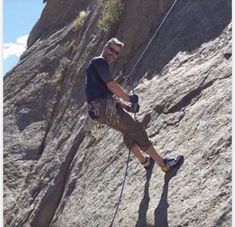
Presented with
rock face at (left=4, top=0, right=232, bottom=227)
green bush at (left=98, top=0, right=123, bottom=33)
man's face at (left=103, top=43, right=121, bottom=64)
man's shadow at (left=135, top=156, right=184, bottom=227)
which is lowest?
man's shadow at (left=135, top=156, right=184, bottom=227)

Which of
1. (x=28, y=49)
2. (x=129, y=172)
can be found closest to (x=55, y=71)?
(x=28, y=49)

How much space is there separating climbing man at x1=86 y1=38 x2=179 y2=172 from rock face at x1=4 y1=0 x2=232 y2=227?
41 cm

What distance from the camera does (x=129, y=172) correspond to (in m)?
10.3

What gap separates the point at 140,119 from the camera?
11.0 m

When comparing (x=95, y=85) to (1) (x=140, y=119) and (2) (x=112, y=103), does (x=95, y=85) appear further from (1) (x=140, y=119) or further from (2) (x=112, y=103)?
(1) (x=140, y=119)

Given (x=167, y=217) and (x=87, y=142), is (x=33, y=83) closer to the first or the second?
(x=87, y=142)

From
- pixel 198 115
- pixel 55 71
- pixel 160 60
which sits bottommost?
pixel 198 115

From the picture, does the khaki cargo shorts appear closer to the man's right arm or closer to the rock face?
the man's right arm

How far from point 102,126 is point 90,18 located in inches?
193

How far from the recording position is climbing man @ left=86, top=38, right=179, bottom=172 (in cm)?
947

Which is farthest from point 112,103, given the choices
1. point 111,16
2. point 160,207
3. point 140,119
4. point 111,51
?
point 111,16

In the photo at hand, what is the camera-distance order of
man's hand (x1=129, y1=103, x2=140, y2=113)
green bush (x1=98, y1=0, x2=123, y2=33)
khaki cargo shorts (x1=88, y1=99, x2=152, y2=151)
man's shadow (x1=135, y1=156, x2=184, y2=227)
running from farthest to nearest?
green bush (x1=98, y1=0, x2=123, y2=33), man's hand (x1=129, y1=103, x2=140, y2=113), khaki cargo shorts (x1=88, y1=99, x2=152, y2=151), man's shadow (x1=135, y1=156, x2=184, y2=227)

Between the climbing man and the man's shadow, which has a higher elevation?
the climbing man

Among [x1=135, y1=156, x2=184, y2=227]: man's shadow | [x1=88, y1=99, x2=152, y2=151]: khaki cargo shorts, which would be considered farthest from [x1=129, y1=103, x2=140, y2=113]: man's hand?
[x1=135, y1=156, x2=184, y2=227]: man's shadow
